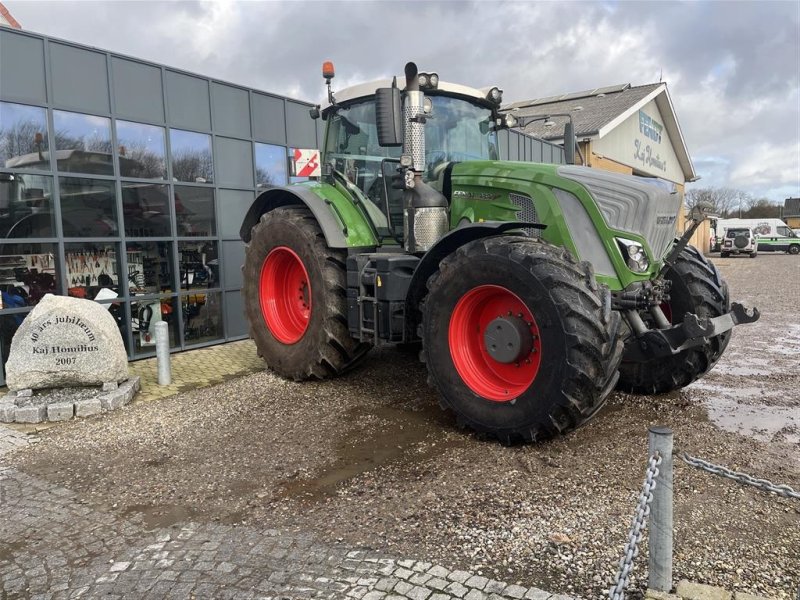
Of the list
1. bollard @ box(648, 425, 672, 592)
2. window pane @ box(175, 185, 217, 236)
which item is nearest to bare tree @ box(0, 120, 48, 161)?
window pane @ box(175, 185, 217, 236)

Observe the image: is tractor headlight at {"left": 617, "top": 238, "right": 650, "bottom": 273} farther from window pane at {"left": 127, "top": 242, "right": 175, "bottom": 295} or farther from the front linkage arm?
window pane at {"left": 127, "top": 242, "right": 175, "bottom": 295}

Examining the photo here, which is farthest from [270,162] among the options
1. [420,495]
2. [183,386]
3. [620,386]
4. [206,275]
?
[420,495]

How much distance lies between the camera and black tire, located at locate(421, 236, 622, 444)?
147 inches

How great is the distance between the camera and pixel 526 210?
4637 millimetres

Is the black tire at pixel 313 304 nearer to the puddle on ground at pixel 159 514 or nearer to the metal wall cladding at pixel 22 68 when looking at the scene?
the puddle on ground at pixel 159 514

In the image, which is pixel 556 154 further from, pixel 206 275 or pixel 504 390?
pixel 504 390

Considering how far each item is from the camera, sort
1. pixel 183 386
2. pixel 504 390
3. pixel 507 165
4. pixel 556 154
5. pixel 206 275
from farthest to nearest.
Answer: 1. pixel 556 154
2. pixel 206 275
3. pixel 183 386
4. pixel 507 165
5. pixel 504 390

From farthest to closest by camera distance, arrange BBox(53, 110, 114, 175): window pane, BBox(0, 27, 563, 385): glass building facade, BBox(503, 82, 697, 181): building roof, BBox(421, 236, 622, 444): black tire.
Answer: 1. BBox(503, 82, 697, 181): building roof
2. BBox(53, 110, 114, 175): window pane
3. BBox(0, 27, 563, 385): glass building facade
4. BBox(421, 236, 622, 444): black tire

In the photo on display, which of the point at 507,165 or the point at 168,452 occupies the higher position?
the point at 507,165

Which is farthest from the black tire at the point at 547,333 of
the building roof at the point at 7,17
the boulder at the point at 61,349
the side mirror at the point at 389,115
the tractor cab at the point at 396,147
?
the building roof at the point at 7,17

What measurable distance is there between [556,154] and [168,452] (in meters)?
16.0

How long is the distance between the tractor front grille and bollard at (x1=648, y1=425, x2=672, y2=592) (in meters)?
2.38

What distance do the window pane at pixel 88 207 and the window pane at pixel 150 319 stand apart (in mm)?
1008

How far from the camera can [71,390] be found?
5742mm
